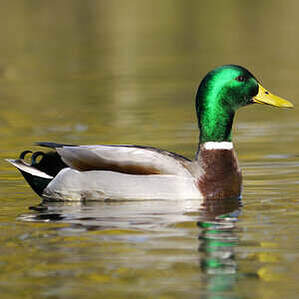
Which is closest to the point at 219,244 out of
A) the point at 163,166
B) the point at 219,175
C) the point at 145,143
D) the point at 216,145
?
the point at 163,166

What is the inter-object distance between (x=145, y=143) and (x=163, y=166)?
3613 mm

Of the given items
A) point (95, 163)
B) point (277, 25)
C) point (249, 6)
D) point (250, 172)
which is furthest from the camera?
point (249, 6)

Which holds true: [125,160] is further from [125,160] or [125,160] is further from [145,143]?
[145,143]

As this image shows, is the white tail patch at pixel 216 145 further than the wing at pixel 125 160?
Yes

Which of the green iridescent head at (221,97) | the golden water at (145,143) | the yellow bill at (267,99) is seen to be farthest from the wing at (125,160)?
the yellow bill at (267,99)

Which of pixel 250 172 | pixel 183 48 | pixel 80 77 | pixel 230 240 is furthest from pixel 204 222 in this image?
pixel 183 48

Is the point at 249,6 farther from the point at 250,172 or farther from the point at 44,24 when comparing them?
the point at 250,172

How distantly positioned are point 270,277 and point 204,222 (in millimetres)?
1885

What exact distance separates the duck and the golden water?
0.18m

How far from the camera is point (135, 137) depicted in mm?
13500

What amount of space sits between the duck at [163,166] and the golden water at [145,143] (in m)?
0.18

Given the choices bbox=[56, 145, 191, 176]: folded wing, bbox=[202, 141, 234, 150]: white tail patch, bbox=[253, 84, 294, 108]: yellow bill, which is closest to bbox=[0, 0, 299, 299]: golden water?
bbox=[56, 145, 191, 176]: folded wing

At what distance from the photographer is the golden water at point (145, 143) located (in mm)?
7004

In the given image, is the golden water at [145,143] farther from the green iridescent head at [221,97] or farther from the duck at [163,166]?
the green iridescent head at [221,97]
